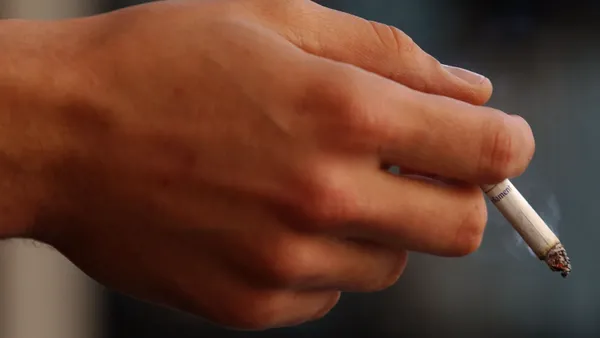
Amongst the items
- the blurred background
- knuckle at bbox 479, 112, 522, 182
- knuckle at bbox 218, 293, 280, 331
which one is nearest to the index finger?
knuckle at bbox 479, 112, 522, 182

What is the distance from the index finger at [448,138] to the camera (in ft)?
1.31

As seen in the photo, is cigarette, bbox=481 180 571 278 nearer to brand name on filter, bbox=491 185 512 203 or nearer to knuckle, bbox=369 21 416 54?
brand name on filter, bbox=491 185 512 203

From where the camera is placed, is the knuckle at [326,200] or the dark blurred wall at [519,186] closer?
the knuckle at [326,200]

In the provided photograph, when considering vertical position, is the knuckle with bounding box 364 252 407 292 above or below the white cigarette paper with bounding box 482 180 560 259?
below

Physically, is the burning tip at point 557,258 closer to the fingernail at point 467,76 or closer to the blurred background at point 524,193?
the fingernail at point 467,76

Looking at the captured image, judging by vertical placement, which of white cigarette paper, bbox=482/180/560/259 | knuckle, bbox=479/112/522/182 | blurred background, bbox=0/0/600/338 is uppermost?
knuckle, bbox=479/112/522/182

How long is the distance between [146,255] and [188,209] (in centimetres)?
5

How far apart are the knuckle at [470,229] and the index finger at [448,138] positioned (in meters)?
0.02

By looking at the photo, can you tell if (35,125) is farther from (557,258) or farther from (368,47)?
(557,258)

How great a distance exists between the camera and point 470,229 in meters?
0.44

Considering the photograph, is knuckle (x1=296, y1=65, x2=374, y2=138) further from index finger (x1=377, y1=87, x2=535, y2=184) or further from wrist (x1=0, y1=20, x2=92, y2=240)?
wrist (x1=0, y1=20, x2=92, y2=240)

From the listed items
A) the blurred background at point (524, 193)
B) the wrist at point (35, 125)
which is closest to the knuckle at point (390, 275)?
the wrist at point (35, 125)

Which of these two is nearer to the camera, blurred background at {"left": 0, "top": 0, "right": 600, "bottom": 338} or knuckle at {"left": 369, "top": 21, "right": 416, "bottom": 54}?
knuckle at {"left": 369, "top": 21, "right": 416, "bottom": 54}

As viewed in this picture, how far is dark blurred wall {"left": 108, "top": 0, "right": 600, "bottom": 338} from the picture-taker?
991 millimetres
